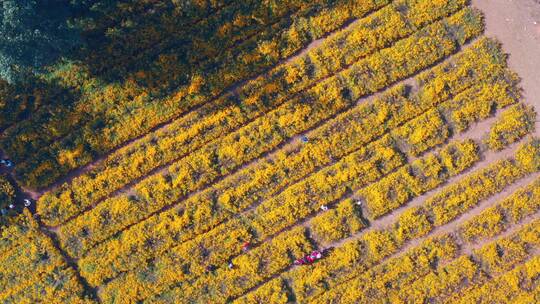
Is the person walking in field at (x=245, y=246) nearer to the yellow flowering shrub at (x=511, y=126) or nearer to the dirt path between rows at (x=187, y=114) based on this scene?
the dirt path between rows at (x=187, y=114)

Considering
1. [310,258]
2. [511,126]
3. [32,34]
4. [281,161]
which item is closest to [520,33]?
[511,126]

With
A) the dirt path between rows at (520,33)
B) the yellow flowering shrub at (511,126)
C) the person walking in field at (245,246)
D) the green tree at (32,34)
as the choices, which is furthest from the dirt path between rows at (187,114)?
the yellow flowering shrub at (511,126)

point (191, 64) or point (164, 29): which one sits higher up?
point (164, 29)

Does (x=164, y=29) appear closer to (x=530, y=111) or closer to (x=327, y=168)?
(x=327, y=168)

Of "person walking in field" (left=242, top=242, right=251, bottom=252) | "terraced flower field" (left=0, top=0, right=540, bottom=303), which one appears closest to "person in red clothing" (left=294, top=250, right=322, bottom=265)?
"terraced flower field" (left=0, top=0, right=540, bottom=303)

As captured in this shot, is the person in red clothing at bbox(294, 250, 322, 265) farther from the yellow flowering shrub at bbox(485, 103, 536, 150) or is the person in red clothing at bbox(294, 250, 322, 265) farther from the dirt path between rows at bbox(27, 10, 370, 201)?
the yellow flowering shrub at bbox(485, 103, 536, 150)

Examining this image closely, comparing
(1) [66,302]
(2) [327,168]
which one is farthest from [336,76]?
(1) [66,302]

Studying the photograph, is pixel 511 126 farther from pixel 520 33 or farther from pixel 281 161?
pixel 281 161

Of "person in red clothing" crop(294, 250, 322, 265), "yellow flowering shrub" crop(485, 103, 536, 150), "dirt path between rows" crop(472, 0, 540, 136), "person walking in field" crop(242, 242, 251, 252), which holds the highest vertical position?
"dirt path between rows" crop(472, 0, 540, 136)
